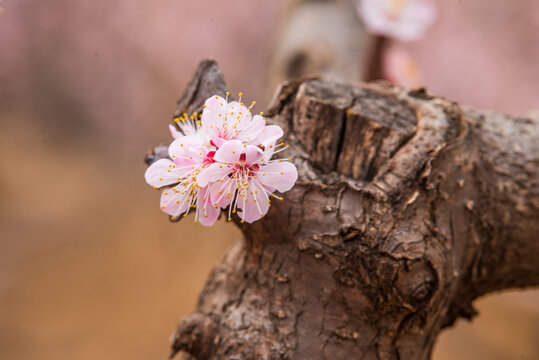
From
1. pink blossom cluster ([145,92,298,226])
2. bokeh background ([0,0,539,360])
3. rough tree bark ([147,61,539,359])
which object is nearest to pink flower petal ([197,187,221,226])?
pink blossom cluster ([145,92,298,226])

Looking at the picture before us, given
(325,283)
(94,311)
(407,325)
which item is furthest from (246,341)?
(94,311)

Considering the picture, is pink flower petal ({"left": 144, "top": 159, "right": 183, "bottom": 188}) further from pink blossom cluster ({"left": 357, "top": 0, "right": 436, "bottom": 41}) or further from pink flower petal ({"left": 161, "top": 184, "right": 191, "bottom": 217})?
pink blossom cluster ({"left": 357, "top": 0, "right": 436, "bottom": 41})

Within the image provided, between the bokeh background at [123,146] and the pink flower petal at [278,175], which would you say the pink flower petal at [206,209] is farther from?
the bokeh background at [123,146]

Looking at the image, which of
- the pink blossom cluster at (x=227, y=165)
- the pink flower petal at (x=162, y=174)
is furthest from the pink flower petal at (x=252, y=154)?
the pink flower petal at (x=162, y=174)

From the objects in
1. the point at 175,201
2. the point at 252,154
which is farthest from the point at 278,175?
the point at 175,201

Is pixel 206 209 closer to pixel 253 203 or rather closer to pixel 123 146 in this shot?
pixel 253 203

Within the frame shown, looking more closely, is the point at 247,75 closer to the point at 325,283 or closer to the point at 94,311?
the point at 94,311
